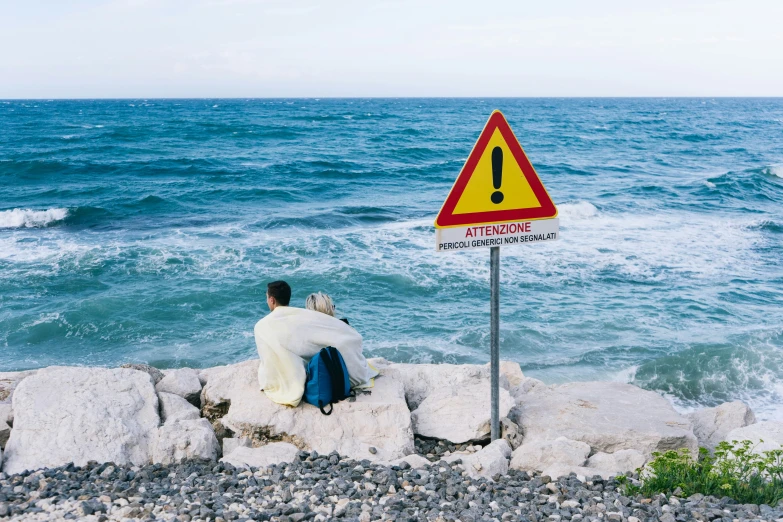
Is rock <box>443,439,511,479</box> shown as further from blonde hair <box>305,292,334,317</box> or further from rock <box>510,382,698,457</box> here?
blonde hair <box>305,292,334,317</box>

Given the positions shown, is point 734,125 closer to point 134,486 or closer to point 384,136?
point 384,136

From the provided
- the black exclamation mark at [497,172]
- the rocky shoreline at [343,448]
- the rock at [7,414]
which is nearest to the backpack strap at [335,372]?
the rocky shoreline at [343,448]

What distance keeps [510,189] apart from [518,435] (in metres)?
2.03

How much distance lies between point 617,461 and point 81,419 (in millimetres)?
3740

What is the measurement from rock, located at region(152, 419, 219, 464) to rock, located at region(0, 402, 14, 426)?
124cm

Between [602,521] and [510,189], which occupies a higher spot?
[510,189]

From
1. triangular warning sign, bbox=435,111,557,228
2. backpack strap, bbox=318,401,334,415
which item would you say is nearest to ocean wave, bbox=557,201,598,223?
backpack strap, bbox=318,401,334,415

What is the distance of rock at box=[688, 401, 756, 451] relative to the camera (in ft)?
18.1

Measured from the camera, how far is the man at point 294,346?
4852 mm

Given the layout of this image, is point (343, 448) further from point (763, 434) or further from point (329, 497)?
point (763, 434)

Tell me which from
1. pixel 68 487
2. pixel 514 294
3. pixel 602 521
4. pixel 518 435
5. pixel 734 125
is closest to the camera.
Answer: pixel 602 521

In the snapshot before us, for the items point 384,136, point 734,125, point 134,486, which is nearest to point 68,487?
point 134,486

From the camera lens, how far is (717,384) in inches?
320

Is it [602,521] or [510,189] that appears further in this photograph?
[510,189]
